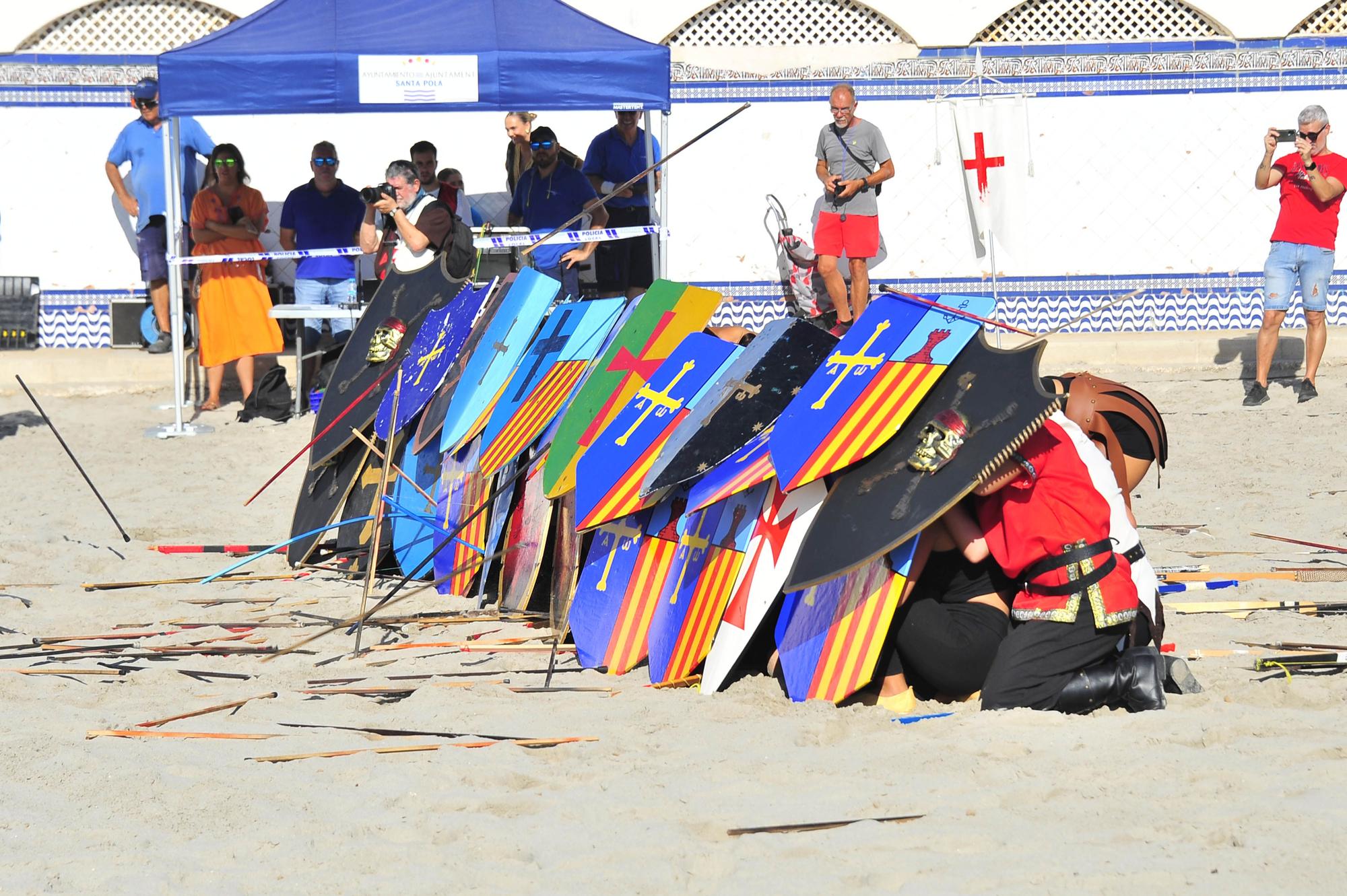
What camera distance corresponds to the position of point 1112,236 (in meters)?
12.2

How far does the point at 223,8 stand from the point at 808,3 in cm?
422

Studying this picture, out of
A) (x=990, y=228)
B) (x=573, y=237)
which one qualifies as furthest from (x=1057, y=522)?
(x=990, y=228)

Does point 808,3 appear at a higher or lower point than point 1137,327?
higher

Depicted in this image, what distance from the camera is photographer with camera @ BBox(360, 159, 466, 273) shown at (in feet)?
24.7

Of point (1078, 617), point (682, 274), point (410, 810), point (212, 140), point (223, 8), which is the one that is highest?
point (223, 8)

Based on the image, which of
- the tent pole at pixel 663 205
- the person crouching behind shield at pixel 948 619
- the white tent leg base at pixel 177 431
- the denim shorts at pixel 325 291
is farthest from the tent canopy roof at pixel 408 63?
the person crouching behind shield at pixel 948 619

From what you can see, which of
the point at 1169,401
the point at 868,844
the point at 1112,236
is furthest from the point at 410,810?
the point at 1112,236

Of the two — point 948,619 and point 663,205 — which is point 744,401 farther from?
point 663,205

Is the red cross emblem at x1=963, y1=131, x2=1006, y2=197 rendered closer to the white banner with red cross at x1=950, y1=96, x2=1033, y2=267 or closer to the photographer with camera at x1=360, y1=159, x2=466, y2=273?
the white banner with red cross at x1=950, y1=96, x2=1033, y2=267

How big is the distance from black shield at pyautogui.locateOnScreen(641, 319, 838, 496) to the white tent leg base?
5679 mm

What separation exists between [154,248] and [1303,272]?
764 centimetres

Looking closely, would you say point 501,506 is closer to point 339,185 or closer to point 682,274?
point 339,185

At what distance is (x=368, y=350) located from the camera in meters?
7.13

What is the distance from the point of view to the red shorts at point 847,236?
36.7 ft
